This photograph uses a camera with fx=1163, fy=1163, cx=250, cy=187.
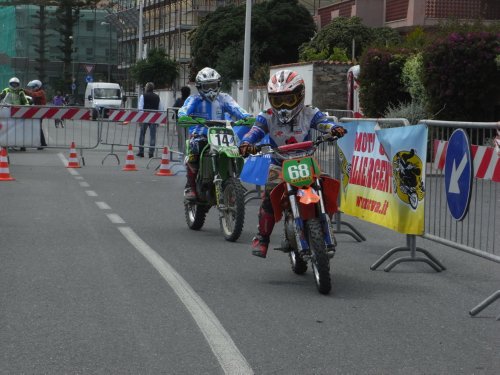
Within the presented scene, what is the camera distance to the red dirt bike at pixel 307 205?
859 centimetres

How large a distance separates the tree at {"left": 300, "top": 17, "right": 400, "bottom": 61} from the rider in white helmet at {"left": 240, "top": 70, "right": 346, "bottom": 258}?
35.8 metres

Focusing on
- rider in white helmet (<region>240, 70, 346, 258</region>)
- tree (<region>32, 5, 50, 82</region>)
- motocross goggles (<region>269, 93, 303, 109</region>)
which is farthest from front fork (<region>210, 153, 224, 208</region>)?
tree (<region>32, 5, 50, 82</region>)

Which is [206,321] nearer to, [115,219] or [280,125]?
[280,125]

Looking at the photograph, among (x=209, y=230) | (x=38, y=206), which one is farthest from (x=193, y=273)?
(x=38, y=206)

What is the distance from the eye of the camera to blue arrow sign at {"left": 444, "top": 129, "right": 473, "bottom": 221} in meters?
8.87

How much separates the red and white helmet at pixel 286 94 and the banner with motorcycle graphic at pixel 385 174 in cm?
113

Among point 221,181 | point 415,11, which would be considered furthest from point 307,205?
point 415,11

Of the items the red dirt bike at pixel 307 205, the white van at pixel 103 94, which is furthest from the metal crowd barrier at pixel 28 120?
the white van at pixel 103 94

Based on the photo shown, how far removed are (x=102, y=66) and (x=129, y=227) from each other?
332 ft

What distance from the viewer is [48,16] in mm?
115438

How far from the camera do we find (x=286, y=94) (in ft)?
31.0

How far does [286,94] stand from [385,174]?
1.68 m

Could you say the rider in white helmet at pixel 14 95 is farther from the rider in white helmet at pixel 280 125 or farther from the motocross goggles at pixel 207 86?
the rider in white helmet at pixel 280 125

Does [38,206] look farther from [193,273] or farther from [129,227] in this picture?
[193,273]
